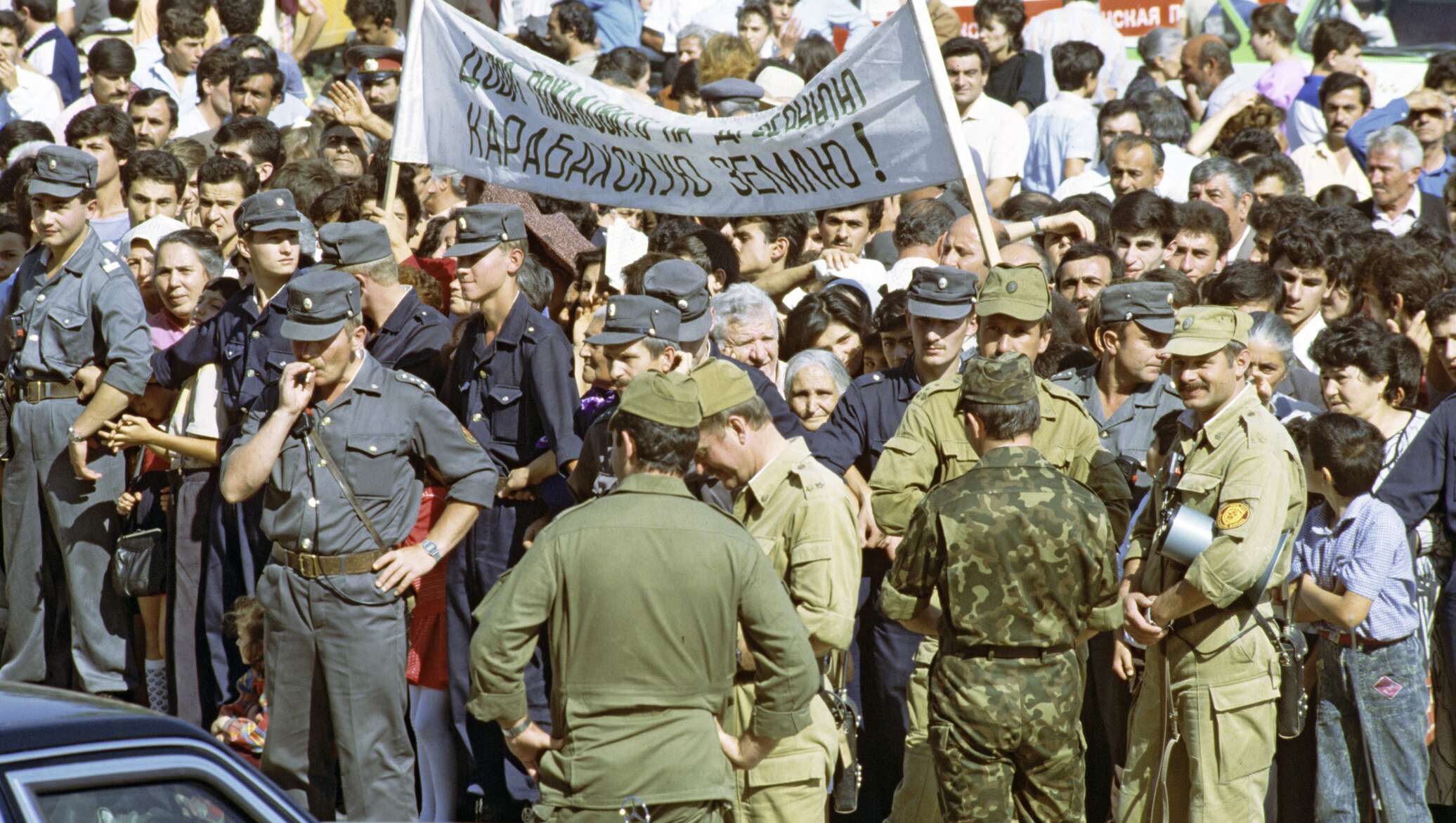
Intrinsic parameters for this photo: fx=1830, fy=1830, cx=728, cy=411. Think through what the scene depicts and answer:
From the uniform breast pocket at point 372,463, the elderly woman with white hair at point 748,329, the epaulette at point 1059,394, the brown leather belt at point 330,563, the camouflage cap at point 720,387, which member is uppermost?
the camouflage cap at point 720,387

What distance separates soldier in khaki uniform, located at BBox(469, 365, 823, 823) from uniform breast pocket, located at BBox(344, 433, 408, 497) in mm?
1568

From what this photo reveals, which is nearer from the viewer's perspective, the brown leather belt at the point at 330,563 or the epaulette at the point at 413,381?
the brown leather belt at the point at 330,563

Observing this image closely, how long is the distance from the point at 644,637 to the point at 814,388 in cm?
272

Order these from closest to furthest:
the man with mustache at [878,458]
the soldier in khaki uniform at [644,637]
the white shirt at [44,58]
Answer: the soldier in khaki uniform at [644,637], the man with mustache at [878,458], the white shirt at [44,58]

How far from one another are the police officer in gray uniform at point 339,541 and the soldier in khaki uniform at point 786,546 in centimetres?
133

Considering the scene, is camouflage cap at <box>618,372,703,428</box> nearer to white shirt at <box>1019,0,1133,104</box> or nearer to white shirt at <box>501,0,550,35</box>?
white shirt at <box>1019,0,1133,104</box>

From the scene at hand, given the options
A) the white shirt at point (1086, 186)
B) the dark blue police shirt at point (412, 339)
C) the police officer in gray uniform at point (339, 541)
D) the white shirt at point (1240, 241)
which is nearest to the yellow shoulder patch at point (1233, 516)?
the police officer in gray uniform at point (339, 541)

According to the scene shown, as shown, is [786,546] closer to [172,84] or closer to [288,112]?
[288,112]

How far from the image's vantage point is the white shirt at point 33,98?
13.5 m

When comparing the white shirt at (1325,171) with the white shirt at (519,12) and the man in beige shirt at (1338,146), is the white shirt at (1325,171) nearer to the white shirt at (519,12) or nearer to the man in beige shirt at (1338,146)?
the man in beige shirt at (1338,146)

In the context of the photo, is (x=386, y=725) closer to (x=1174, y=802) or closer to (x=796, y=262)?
(x=1174, y=802)

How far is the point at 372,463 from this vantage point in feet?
20.6

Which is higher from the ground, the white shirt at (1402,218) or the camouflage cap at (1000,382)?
the camouflage cap at (1000,382)

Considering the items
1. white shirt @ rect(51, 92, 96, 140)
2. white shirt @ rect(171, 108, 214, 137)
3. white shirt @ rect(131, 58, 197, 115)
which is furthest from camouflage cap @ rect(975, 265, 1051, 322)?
white shirt @ rect(131, 58, 197, 115)
